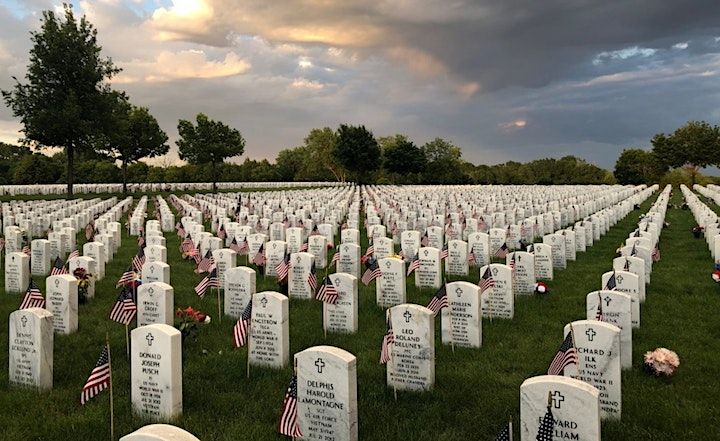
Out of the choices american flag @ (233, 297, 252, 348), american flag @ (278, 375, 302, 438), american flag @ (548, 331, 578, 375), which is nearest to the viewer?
american flag @ (278, 375, 302, 438)

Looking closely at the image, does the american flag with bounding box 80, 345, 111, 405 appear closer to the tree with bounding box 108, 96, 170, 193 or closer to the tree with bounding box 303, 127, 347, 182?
the tree with bounding box 108, 96, 170, 193

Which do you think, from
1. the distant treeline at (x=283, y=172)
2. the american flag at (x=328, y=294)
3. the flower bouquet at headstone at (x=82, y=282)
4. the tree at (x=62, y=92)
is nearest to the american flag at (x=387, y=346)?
the american flag at (x=328, y=294)

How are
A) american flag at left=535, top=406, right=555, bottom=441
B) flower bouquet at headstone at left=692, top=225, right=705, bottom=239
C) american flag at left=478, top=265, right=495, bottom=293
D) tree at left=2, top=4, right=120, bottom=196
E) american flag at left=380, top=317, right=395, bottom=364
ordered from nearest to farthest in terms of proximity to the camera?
1. american flag at left=535, top=406, right=555, bottom=441
2. american flag at left=380, top=317, right=395, bottom=364
3. american flag at left=478, top=265, right=495, bottom=293
4. flower bouquet at headstone at left=692, top=225, right=705, bottom=239
5. tree at left=2, top=4, right=120, bottom=196

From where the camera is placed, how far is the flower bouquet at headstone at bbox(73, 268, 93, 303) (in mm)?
10422

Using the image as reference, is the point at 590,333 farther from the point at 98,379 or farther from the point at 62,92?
the point at 62,92

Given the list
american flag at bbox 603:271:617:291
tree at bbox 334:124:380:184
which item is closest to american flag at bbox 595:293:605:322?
american flag at bbox 603:271:617:291

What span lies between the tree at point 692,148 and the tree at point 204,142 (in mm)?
63847

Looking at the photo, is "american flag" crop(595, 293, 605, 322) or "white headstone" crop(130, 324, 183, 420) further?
"american flag" crop(595, 293, 605, 322)

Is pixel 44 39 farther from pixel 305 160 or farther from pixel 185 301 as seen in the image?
pixel 305 160

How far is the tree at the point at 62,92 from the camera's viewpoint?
3522cm

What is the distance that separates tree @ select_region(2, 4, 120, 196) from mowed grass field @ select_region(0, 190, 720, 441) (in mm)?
27789

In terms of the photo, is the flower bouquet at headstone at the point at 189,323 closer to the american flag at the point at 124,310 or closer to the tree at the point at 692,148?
the american flag at the point at 124,310

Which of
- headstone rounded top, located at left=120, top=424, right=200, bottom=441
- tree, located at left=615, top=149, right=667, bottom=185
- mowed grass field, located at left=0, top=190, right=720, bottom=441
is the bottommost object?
mowed grass field, located at left=0, top=190, right=720, bottom=441

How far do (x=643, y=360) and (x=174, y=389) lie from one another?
589 cm
